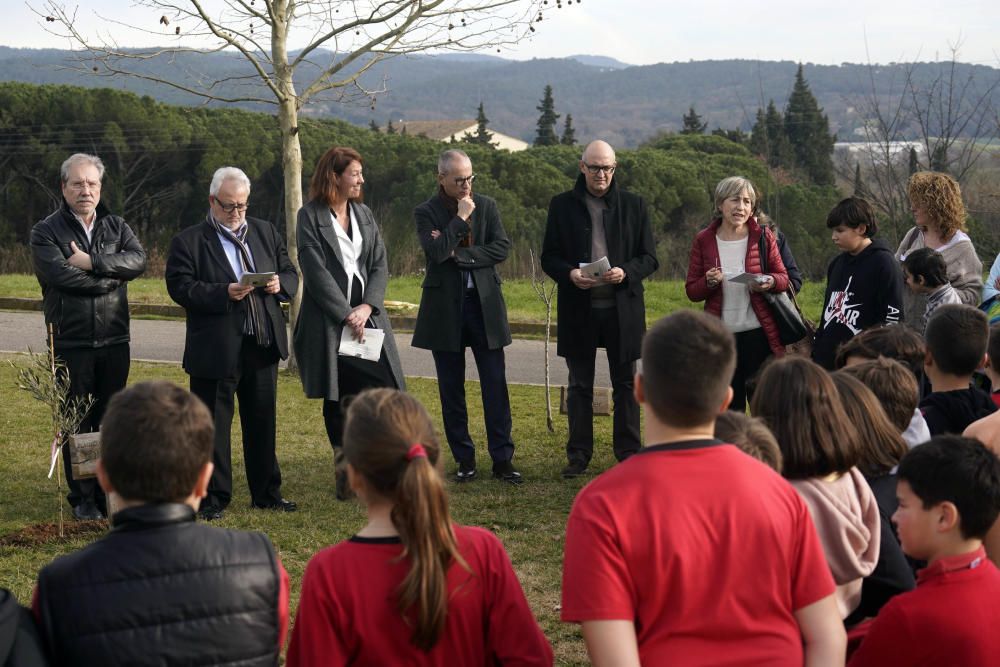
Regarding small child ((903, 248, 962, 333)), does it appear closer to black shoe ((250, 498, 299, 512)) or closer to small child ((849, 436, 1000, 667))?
small child ((849, 436, 1000, 667))

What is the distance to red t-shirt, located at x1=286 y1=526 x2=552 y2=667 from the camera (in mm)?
2668

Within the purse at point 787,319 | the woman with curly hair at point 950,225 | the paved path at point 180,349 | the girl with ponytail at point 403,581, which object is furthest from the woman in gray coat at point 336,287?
the paved path at point 180,349

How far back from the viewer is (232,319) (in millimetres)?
6500

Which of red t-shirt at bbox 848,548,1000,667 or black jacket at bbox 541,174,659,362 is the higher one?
black jacket at bbox 541,174,659,362

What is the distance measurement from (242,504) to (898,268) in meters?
4.21

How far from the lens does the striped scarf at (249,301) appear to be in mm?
6516

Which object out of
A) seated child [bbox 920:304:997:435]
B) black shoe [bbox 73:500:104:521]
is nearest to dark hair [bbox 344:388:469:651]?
seated child [bbox 920:304:997:435]

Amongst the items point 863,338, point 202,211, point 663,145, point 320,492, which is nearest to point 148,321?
point 320,492

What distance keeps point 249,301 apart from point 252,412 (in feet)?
2.30

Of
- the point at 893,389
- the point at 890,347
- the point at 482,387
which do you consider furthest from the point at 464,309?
the point at 893,389

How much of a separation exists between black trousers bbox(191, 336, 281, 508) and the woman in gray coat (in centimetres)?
27

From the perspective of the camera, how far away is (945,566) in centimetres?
287

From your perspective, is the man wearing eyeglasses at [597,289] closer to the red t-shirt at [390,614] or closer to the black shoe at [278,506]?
the black shoe at [278,506]

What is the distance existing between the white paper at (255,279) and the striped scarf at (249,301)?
0.16m
